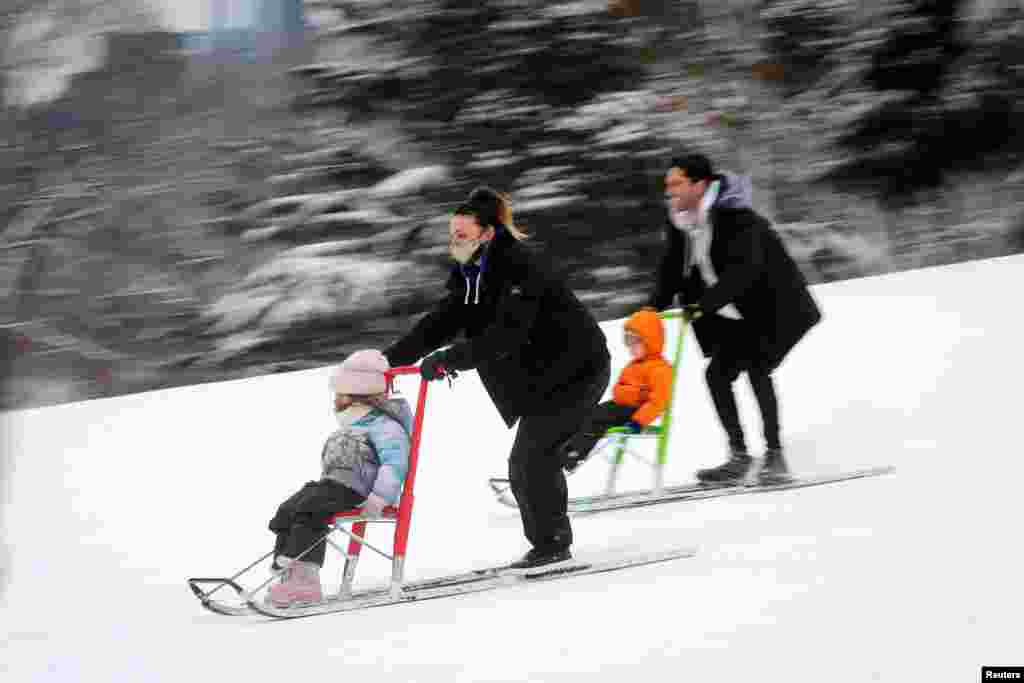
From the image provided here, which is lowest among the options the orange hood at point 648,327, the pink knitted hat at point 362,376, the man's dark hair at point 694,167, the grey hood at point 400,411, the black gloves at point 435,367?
the orange hood at point 648,327

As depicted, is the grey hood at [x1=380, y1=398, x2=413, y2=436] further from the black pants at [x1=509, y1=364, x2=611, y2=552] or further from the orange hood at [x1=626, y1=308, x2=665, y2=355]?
the orange hood at [x1=626, y1=308, x2=665, y2=355]

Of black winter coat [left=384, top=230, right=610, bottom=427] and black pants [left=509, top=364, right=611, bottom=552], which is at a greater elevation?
black winter coat [left=384, top=230, right=610, bottom=427]

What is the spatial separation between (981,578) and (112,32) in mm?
12693

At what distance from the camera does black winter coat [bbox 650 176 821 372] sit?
6.20 m

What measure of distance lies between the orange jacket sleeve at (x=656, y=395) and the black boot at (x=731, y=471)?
1.21 feet

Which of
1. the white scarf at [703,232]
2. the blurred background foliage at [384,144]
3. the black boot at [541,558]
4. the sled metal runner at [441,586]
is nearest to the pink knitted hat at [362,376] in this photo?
the sled metal runner at [441,586]

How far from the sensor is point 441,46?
1413 centimetres

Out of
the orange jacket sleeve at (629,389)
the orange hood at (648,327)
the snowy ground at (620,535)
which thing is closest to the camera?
the snowy ground at (620,535)

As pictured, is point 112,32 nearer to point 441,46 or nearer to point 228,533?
point 441,46

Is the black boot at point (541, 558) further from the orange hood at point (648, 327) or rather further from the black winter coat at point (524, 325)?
the orange hood at point (648, 327)

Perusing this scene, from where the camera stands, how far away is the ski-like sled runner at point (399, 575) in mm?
4672

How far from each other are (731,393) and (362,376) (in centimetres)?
241

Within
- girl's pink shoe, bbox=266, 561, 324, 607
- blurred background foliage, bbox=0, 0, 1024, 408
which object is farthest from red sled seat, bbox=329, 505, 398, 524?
blurred background foliage, bbox=0, 0, 1024, 408

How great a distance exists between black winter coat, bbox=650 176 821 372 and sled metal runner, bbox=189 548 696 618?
147 cm
